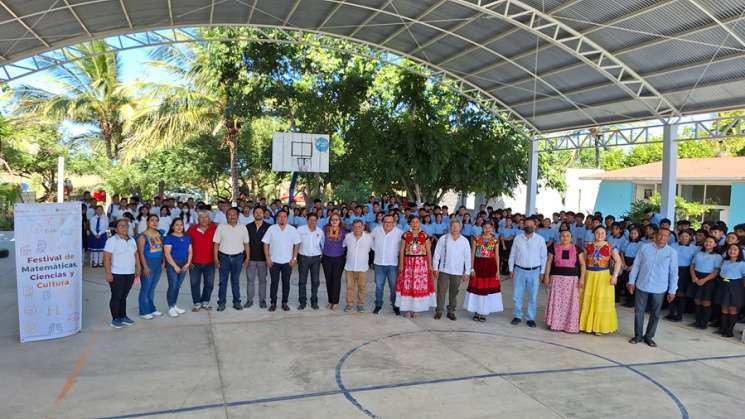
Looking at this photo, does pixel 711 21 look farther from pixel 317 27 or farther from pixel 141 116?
pixel 141 116

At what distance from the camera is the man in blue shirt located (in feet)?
21.8

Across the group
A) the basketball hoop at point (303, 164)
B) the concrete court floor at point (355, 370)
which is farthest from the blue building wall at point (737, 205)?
the basketball hoop at point (303, 164)

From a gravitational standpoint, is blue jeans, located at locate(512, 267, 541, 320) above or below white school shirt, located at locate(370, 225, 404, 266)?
below

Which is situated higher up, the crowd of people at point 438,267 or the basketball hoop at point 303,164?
the basketball hoop at point 303,164

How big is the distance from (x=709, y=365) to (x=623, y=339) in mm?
1061

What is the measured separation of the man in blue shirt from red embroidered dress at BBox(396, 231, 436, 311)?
2.68 meters

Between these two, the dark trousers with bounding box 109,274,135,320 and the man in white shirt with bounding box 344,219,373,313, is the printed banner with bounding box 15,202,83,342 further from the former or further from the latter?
the man in white shirt with bounding box 344,219,373,313

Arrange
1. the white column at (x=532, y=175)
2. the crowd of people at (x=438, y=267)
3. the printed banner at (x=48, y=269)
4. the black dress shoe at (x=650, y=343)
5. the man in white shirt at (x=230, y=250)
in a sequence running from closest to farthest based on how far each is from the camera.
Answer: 1. the printed banner at (x=48, y=269)
2. the black dress shoe at (x=650, y=343)
3. the crowd of people at (x=438, y=267)
4. the man in white shirt at (x=230, y=250)
5. the white column at (x=532, y=175)

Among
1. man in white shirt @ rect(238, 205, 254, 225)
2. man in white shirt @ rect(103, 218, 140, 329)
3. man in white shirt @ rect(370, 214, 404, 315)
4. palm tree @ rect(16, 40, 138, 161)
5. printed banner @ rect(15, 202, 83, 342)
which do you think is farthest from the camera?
palm tree @ rect(16, 40, 138, 161)

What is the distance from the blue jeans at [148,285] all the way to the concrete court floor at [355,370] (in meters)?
0.27

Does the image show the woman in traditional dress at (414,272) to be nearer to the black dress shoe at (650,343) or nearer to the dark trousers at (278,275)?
the dark trousers at (278,275)

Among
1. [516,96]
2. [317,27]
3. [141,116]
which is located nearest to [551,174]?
[516,96]

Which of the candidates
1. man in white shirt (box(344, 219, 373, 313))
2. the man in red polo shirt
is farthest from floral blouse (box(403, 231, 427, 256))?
the man in red polo shirt

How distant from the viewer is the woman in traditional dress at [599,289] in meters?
6.86
